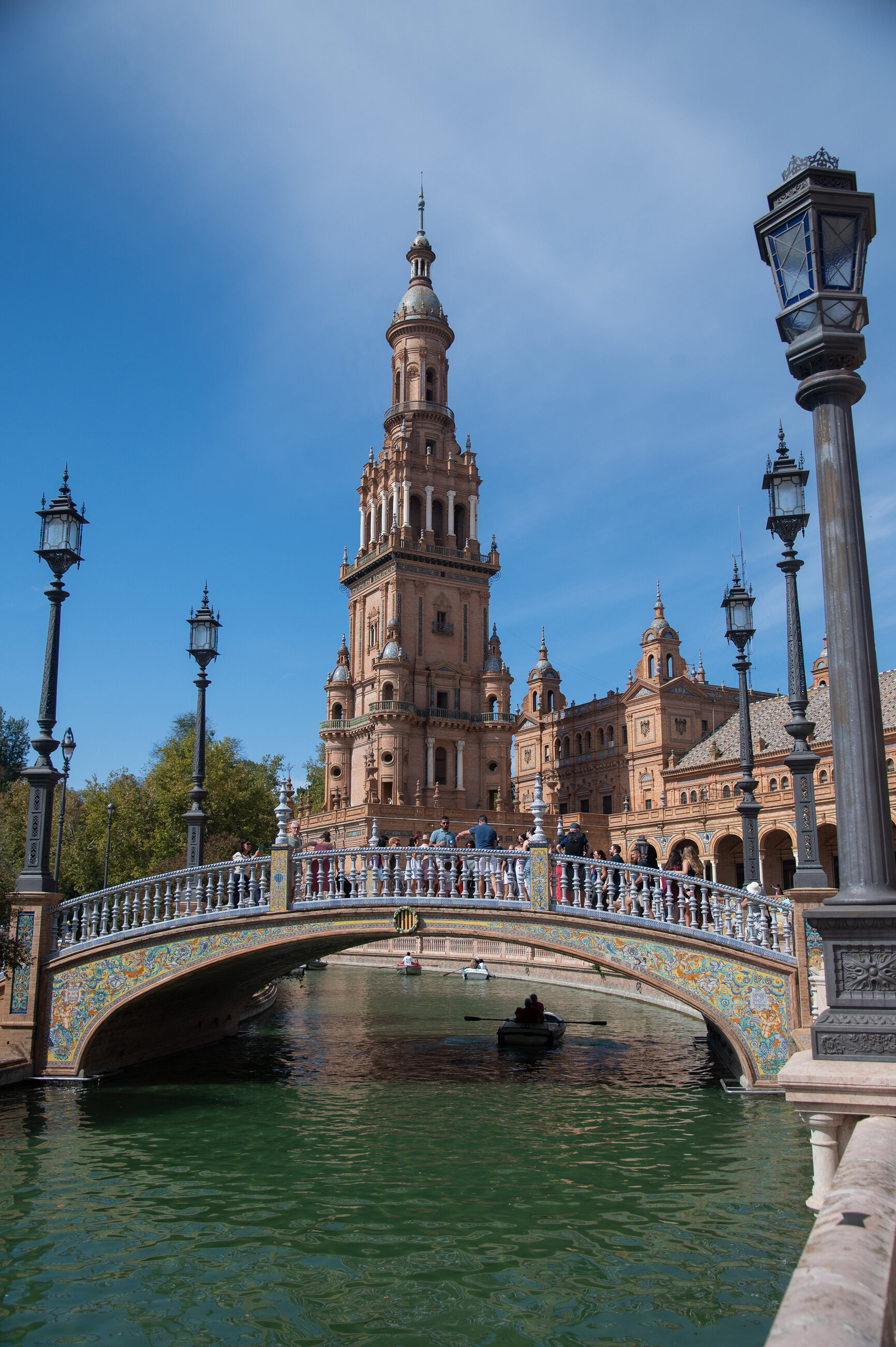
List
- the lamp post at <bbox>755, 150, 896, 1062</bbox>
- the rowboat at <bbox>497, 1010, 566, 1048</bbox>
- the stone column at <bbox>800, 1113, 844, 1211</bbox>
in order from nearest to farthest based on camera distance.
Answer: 1. the stone column at <bbox>800, 1113, 844, 1211</bbox>
2. the lamp post at <bbox>755, 150, 896, 1062</bbox>
3. the rowboat at <bbox>497, 1010, 566, 1048</bbox>

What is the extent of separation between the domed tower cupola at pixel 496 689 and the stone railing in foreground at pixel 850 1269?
59.9 m

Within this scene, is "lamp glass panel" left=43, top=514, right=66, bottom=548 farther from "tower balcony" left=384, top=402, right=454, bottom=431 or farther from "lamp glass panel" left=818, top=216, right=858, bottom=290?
"tower balcony" left=384, top=402, right=454, bottom=431

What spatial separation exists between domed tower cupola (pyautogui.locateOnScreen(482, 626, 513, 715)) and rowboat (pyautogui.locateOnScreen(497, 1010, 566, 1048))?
1700 inches

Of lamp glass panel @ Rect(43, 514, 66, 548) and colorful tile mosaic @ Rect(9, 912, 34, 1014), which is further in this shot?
lamp glass panel @ Rect(43, 514, 66, 548)

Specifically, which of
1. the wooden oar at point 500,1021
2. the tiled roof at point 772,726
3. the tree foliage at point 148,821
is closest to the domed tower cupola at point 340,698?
the tree foliage at point 148,821

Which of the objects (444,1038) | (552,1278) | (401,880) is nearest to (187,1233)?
(552,1278)

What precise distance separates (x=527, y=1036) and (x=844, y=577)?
16.7 m

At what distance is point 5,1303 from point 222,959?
8.49m

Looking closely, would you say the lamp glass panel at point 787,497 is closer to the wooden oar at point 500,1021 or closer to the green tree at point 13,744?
the wooden oar at point 500,1021

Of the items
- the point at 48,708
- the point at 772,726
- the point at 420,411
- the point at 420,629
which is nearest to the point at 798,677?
the point at 48,708

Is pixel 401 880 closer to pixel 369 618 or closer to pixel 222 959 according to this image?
pixel 222 959

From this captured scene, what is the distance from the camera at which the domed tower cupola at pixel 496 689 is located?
6481 centimetres

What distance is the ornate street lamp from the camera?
1455cm

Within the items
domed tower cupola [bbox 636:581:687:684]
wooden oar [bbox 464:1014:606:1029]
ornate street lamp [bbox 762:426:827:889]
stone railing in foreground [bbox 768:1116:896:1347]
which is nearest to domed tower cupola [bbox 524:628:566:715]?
domed tower cupola [bbox 636:581:687:684]
